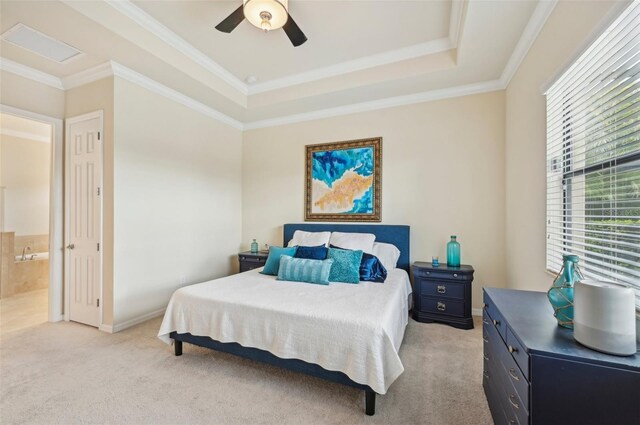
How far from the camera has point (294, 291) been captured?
256 cm

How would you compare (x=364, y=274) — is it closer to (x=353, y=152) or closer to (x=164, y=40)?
(x=353, y=152)

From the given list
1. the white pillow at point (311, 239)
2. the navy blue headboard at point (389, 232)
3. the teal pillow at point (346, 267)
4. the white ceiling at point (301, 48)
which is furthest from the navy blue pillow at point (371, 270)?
the white ceiling at point (301, 48)

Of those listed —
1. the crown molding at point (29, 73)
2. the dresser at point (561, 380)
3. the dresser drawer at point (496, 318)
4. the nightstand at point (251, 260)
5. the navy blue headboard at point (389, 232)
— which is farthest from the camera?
the nightstand at point (251, 260)

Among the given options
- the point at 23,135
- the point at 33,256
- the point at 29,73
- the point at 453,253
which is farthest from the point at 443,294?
the point at 23,135

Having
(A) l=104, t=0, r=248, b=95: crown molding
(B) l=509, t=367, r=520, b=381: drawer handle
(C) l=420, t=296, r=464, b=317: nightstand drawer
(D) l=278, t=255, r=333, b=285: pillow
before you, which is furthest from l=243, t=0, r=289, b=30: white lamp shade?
(C) l=420, t=296, r=464, b=317: nightstand drawer

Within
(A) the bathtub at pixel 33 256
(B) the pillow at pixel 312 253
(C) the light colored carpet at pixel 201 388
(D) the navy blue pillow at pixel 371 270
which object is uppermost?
(B) the pillow at pixel 312 253

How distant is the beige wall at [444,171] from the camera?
3.48 m

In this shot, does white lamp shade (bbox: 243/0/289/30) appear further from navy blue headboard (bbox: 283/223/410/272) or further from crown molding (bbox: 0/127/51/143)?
crown molding (bbox: 0/127/51/143)

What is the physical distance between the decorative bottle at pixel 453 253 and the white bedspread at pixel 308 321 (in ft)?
2.98

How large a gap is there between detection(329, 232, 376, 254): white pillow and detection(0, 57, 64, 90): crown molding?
156 inches

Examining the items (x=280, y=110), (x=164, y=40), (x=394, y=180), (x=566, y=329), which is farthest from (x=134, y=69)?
(x=566, y=329)

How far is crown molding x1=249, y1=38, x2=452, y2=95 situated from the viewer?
311 centimetres

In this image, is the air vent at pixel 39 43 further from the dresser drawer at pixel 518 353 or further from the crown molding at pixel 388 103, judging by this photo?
the dresser drawer at pixel 518 353

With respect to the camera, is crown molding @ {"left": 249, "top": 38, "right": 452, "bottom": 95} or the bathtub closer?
crown molding @ {"left": 249, "top": 38, "right": 452, "bottom": 95}
